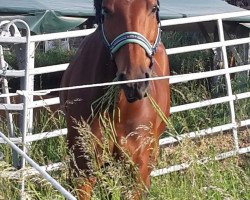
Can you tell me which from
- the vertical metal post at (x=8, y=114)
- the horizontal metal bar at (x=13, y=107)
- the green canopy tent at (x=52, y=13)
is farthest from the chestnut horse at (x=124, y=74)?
the green canopy tent at (x=52, y=13)

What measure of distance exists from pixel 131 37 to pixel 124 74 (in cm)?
Answer: 27

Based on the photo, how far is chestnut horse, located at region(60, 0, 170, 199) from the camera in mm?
3752

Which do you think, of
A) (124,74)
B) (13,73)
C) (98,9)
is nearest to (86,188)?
(124,74)

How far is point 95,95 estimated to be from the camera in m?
4.35

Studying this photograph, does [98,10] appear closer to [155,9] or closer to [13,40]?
[155,9]

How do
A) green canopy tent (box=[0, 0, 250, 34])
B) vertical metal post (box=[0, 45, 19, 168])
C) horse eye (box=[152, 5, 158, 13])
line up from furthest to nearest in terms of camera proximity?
green canopy tent (box=[0, 0, 250, 34]) → vertical metal post (box=[0, 45, 19, 168]) → horse eye (box=[152, 5, 158, 13])

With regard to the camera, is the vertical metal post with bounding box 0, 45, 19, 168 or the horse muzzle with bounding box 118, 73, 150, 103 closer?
the horse muzzle with bounding box 118, 73, 150, 103

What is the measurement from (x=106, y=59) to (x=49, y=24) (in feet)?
13.2

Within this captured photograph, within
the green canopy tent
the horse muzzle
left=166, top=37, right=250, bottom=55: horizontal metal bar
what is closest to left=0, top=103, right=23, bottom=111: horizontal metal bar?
left=166, top=37, right=250, bottom=55: horizontal metal bar


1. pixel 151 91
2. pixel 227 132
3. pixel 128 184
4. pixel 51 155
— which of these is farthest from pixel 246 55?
pixel 128 184

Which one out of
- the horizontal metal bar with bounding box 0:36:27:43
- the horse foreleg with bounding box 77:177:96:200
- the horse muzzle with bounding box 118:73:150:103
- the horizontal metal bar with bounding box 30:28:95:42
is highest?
the horizontal metal bar with bounding box 30:28:95:42

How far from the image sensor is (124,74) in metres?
3.64

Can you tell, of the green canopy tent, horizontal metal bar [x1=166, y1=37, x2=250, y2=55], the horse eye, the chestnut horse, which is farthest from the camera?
the green canopy tent

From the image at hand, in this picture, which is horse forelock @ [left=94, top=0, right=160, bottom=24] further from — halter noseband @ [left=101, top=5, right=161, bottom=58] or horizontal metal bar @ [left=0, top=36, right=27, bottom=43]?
horizontal metal bar @ [left=0, top=36, right=27, bottom=43]
